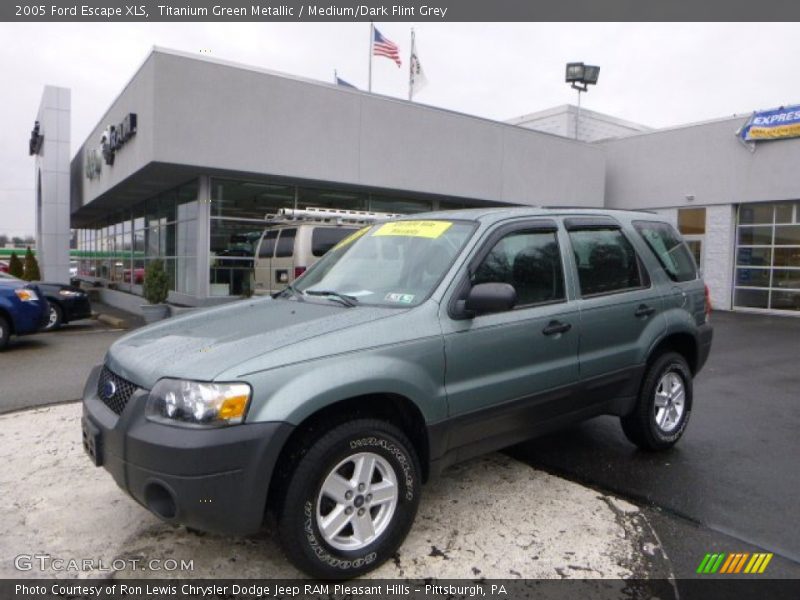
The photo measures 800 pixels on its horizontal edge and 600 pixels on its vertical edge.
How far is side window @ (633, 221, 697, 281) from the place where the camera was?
16.2 feet

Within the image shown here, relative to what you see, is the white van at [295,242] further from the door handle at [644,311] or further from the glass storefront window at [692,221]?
the glass storefront window at [692,221]

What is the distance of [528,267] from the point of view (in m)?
3.92

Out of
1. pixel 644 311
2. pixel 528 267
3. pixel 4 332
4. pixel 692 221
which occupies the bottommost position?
pixel 4 332

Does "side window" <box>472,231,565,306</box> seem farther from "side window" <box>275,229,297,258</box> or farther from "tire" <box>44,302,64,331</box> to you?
"tire" <box>44,302,64,331</box>

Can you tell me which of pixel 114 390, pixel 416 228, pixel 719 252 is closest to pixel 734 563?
pixel 416 228

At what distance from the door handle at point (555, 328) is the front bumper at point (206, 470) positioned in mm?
1855

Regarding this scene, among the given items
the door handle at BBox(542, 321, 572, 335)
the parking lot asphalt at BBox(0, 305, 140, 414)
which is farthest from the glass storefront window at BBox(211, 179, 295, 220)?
the door handle at BBox(542, 321, 572, 335)

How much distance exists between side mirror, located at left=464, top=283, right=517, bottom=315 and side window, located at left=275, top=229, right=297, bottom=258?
816 cm

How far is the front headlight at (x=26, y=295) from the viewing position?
9588 mm

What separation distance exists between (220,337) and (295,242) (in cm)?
807

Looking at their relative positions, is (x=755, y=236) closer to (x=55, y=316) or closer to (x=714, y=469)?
(x=714, y=469)

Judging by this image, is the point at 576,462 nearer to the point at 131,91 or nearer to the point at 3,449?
the point at 3,449

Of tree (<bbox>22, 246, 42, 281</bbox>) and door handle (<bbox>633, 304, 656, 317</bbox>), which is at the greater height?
door handle (<bbox>633, 304, 656, 317</bbox>)

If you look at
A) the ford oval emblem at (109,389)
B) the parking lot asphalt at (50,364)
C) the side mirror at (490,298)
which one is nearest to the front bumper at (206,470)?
the ford oval emblem at (109,389)
